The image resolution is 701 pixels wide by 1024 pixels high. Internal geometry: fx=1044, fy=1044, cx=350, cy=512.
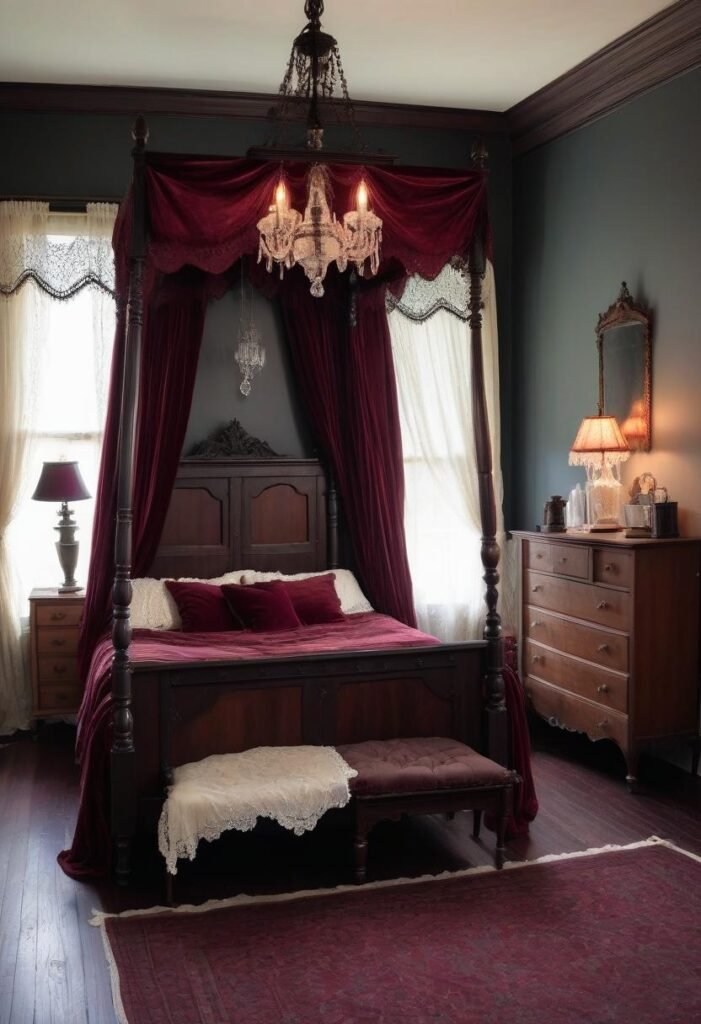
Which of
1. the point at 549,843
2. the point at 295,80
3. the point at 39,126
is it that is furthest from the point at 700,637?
the point at 39,126

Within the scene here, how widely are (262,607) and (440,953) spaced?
85.7 inches

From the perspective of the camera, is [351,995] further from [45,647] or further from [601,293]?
[601,293]

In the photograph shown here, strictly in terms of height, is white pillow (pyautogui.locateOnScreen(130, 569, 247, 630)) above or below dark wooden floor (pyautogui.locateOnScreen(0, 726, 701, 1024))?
above

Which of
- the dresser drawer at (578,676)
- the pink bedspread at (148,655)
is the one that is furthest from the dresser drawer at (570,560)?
the pink bedspread at (148,655)

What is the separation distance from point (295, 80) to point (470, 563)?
2.89 meters

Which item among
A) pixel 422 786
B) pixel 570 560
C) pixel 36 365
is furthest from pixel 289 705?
pixel 36 365

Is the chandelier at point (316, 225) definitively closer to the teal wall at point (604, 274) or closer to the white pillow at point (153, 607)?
the teal wall at point (604, 274)

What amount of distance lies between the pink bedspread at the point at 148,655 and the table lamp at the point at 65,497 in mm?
733

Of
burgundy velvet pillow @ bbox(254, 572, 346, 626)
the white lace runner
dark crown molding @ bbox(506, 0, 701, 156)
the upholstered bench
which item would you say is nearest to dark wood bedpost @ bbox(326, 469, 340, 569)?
burgundy velvet pillow @ bbox(254, 572, 346, 626)

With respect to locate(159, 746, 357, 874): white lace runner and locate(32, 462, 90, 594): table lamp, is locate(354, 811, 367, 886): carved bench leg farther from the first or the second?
locate(32, 462, 90, 594): table lamp

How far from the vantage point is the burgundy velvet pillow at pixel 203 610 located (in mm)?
5074

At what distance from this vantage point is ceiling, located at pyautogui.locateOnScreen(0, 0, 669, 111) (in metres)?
4.69

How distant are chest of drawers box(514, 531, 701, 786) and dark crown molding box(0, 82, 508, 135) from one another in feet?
9.05

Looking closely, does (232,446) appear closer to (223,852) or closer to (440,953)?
(223,852)
